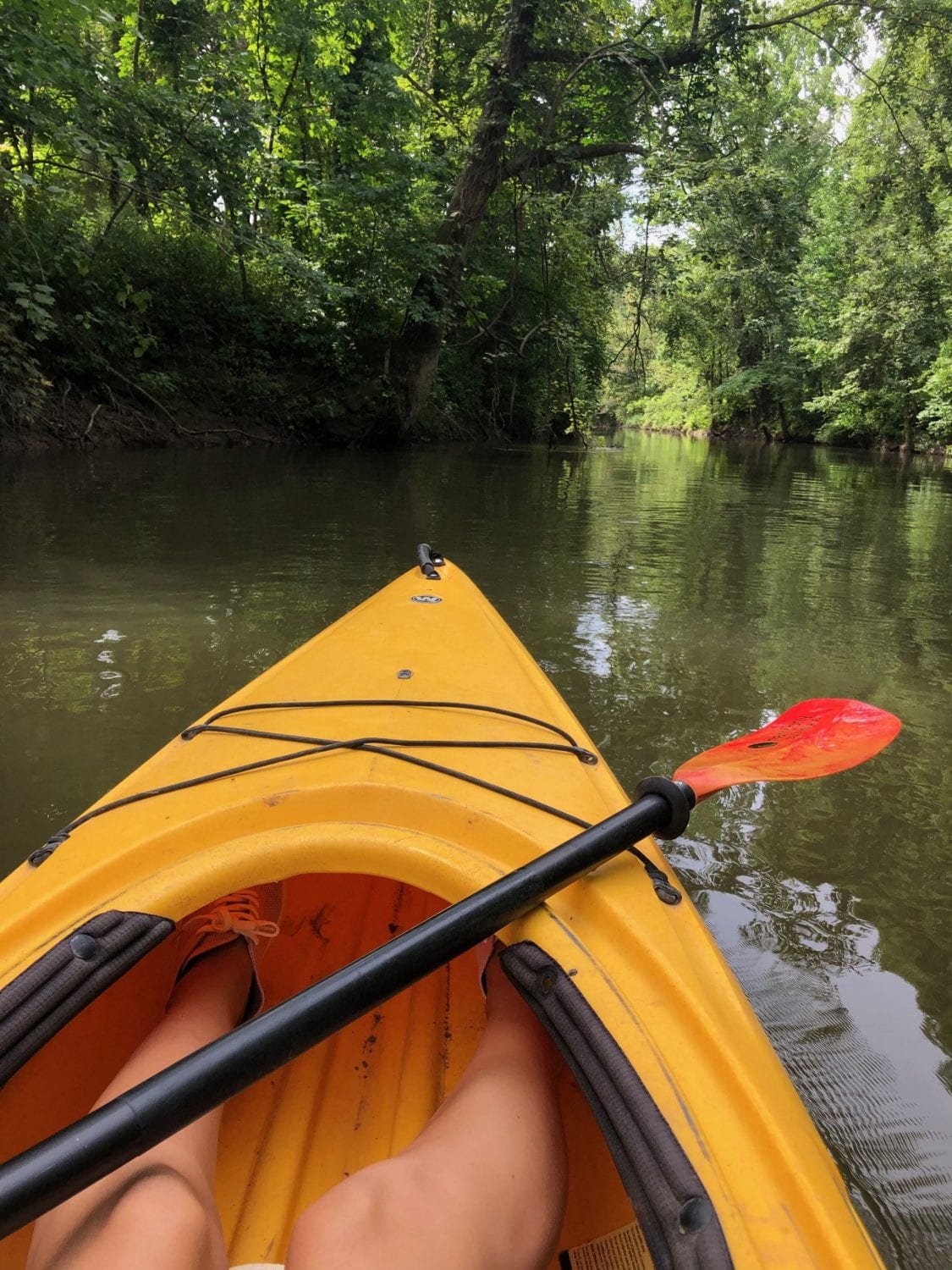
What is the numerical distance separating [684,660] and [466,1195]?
288 centimetres

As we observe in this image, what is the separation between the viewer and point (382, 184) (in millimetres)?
11562

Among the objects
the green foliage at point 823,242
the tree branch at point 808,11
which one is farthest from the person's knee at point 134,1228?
the tree branch at point 808,11

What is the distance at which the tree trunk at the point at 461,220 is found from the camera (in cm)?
1009

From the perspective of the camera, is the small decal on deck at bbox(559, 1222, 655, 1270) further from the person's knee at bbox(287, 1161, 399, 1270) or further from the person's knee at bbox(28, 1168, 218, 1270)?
the person's knee at bbox(28, 1168, 218, 1270)

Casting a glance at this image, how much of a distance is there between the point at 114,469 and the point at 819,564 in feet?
23.6

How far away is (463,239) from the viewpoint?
11578mm

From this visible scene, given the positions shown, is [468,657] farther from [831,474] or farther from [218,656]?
[831,474]

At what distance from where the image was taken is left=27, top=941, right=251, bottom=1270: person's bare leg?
0.84m

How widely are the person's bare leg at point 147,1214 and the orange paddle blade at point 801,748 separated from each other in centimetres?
107

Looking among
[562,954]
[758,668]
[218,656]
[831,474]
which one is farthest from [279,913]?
[831,474]

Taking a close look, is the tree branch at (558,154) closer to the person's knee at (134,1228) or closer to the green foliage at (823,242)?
the green foliage at (823,242)

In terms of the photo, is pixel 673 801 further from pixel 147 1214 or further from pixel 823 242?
pixel 823 242

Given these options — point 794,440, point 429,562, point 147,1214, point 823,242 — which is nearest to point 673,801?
point 147,1214

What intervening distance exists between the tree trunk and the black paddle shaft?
37.6 feet
